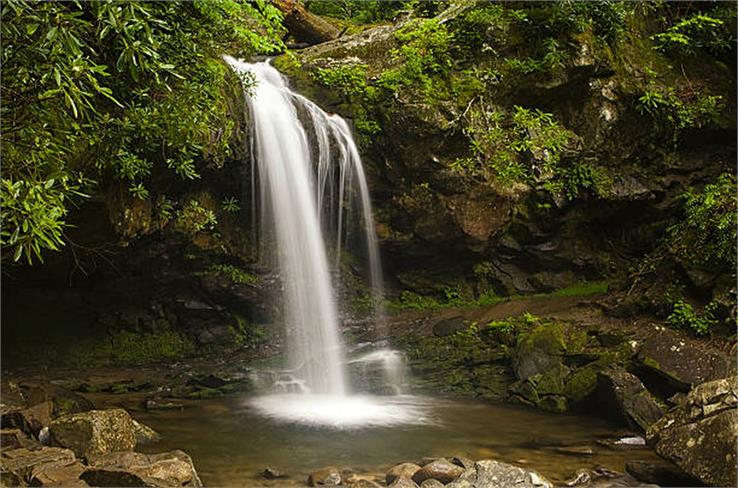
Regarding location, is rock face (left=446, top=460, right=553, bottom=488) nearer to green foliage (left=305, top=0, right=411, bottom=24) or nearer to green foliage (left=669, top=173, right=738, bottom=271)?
green foliage (left=669, top=173, right=738, bottom=271)

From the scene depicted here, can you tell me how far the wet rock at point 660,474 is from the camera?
5.40m

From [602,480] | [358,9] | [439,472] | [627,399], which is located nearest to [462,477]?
[439,472]

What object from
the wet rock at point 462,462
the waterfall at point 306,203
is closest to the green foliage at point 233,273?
the waterfall at point 306,203

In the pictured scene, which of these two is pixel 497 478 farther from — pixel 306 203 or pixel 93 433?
pixel 306 203

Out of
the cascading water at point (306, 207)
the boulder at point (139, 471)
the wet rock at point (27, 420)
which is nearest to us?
the boulder at point (139, 471)

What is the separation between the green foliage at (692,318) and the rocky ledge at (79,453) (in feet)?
22.7

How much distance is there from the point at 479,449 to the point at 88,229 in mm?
6316

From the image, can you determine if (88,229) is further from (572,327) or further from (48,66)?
(572,327)

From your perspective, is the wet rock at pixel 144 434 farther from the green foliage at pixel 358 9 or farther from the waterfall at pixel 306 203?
the green foliage at pixel 358 9

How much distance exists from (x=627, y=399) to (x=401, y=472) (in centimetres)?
358

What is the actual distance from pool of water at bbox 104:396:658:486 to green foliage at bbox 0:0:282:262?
288 centimetres

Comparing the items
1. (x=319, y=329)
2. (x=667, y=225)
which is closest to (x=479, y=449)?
(x=319, y=329)

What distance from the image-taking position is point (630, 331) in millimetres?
8781

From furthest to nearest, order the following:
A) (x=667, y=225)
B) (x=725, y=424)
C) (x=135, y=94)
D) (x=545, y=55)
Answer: (x=667, y=225), (x=545, y=55), (x=135, y=94), (x=725, y=424)
